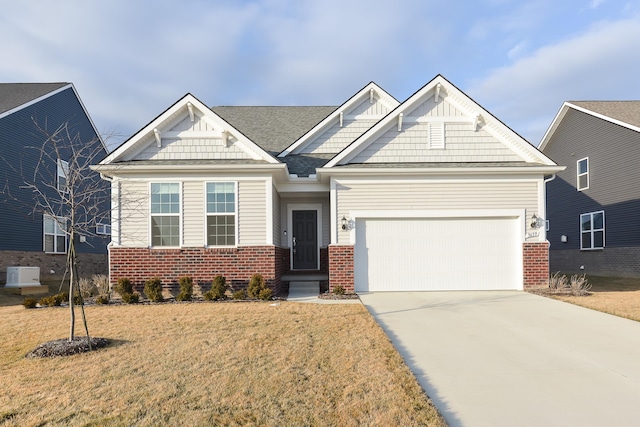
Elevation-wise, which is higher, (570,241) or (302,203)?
(302,203)

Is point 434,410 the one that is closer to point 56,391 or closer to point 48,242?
point 56,391

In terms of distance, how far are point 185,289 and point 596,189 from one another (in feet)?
58.2

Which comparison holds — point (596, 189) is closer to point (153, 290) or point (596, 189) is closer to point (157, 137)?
point (157, 137)

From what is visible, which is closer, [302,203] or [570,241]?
[302,203]

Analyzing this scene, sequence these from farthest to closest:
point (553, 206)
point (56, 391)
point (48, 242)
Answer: point (553, 206) < point (48, 242) < point (56, 391)

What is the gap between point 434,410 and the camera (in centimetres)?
388

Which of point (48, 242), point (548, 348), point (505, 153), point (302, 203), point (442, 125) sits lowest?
point (548, 348)

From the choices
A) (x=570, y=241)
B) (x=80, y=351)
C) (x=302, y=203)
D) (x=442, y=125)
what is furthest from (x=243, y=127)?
(x=570, y=241)

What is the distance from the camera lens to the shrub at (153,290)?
34.9 ft

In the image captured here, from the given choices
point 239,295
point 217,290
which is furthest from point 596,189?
point 217,290

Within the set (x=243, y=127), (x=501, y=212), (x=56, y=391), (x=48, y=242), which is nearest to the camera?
(x=56, y=391)

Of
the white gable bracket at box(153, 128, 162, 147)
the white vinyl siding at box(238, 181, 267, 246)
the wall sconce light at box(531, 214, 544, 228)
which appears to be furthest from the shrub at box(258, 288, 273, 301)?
the wall sconce light at box(531, 214, 544, 228)

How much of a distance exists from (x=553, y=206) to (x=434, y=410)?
21.6 meters

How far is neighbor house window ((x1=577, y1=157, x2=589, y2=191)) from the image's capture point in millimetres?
19125
